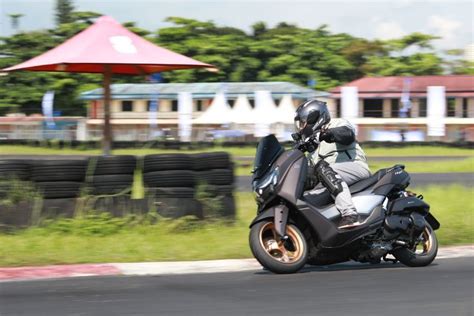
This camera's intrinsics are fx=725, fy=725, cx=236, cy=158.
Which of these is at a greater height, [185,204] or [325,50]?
[325,50]

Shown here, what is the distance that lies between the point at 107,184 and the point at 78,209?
1.51ft

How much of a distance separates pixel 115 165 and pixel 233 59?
5379cm

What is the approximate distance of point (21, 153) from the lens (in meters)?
36.9

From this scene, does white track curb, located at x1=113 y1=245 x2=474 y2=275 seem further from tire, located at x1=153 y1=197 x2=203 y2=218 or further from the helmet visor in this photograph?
tire, located at x1=153 y1=197 x2=203 y2=218

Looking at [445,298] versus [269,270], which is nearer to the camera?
[445,298]

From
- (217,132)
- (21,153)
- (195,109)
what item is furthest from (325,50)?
(21,153)

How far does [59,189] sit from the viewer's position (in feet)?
28.7

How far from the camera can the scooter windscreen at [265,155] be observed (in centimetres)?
666

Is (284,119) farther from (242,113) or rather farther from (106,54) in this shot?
(106,54)

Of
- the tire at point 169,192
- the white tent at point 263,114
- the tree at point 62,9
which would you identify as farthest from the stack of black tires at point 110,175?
the tree at point 62,9

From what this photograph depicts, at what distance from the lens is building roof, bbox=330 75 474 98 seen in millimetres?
53531

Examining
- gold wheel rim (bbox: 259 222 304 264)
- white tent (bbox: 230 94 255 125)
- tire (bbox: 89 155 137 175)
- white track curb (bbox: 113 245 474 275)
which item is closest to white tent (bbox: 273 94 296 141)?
white tent (bbox: 230 94 255 125)

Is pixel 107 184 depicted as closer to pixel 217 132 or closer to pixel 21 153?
pixel 21 153

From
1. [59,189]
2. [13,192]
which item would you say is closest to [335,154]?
[59,189]
